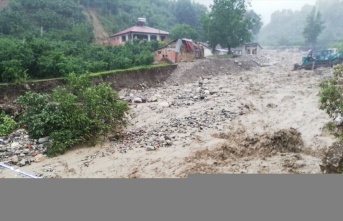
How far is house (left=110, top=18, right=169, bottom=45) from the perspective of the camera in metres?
19.2

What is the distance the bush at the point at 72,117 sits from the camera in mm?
7320

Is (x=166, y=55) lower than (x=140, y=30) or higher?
lower

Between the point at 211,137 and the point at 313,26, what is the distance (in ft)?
34.7

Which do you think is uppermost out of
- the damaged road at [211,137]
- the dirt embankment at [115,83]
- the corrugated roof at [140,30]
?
the corrugated roof at [140,30]

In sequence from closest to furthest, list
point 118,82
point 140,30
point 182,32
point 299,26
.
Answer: point 118,82, point 299,26, point 140,30, point 182,32

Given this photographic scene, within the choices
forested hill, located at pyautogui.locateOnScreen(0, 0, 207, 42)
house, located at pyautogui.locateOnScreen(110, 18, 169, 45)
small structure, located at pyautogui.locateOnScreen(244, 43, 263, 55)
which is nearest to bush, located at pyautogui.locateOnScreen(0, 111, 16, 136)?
forested hill, located at pyautogui.locateOnScreen(0, 0, 207, 42)

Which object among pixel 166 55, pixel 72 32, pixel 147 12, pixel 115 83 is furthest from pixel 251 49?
pixel 115 83

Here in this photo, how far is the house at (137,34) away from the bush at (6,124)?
11.2 metres

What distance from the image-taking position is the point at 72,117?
7.39 metres

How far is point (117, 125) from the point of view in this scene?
8.23m

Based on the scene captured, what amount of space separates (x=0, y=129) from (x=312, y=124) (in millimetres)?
8294

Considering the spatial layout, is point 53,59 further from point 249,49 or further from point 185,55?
point 249,49

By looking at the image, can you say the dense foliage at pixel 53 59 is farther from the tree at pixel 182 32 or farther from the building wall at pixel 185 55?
the tree at pixel 182 32

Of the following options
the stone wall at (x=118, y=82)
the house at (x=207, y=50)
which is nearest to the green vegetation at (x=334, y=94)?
the stone wall at (x=118, y=82)
